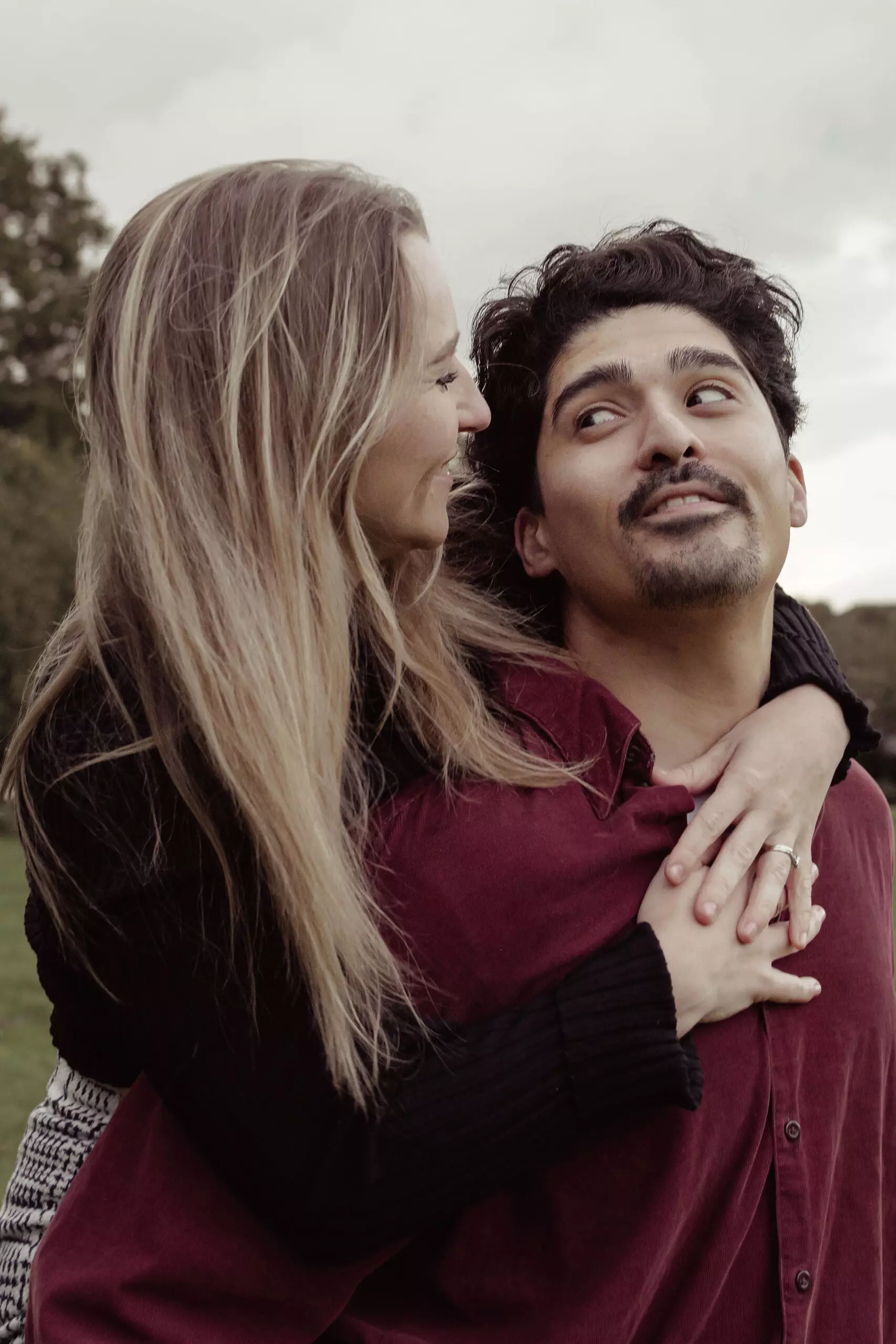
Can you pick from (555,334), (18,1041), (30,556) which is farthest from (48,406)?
(555,334)

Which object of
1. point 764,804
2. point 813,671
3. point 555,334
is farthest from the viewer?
point 555,334

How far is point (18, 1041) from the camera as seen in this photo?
666cm

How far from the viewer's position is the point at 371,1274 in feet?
7.31

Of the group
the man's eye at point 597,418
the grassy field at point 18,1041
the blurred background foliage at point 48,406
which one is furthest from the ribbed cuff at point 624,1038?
the blurred background foliage at point 48,406

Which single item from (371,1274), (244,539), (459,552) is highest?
(244,539)

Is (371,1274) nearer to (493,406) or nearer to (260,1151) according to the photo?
(260,1151)

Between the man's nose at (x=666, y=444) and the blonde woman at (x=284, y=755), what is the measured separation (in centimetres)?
43

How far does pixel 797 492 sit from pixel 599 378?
55 cm

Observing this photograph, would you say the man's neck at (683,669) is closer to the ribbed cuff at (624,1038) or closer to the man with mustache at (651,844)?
the man with mustache at (651,844)

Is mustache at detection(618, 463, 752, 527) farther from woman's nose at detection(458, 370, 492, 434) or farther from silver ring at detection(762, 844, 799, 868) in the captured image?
silver ring at detection(762, 844, 799, 868)

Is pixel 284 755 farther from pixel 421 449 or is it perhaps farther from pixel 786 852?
pixel 786 852

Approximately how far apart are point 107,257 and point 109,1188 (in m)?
1.55

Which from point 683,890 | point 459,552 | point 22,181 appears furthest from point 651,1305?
point 22,181

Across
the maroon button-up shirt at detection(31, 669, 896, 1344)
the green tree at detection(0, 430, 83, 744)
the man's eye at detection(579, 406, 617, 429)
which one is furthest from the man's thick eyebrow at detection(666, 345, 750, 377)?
the green tree at detection(0, 430, 83, 744)
